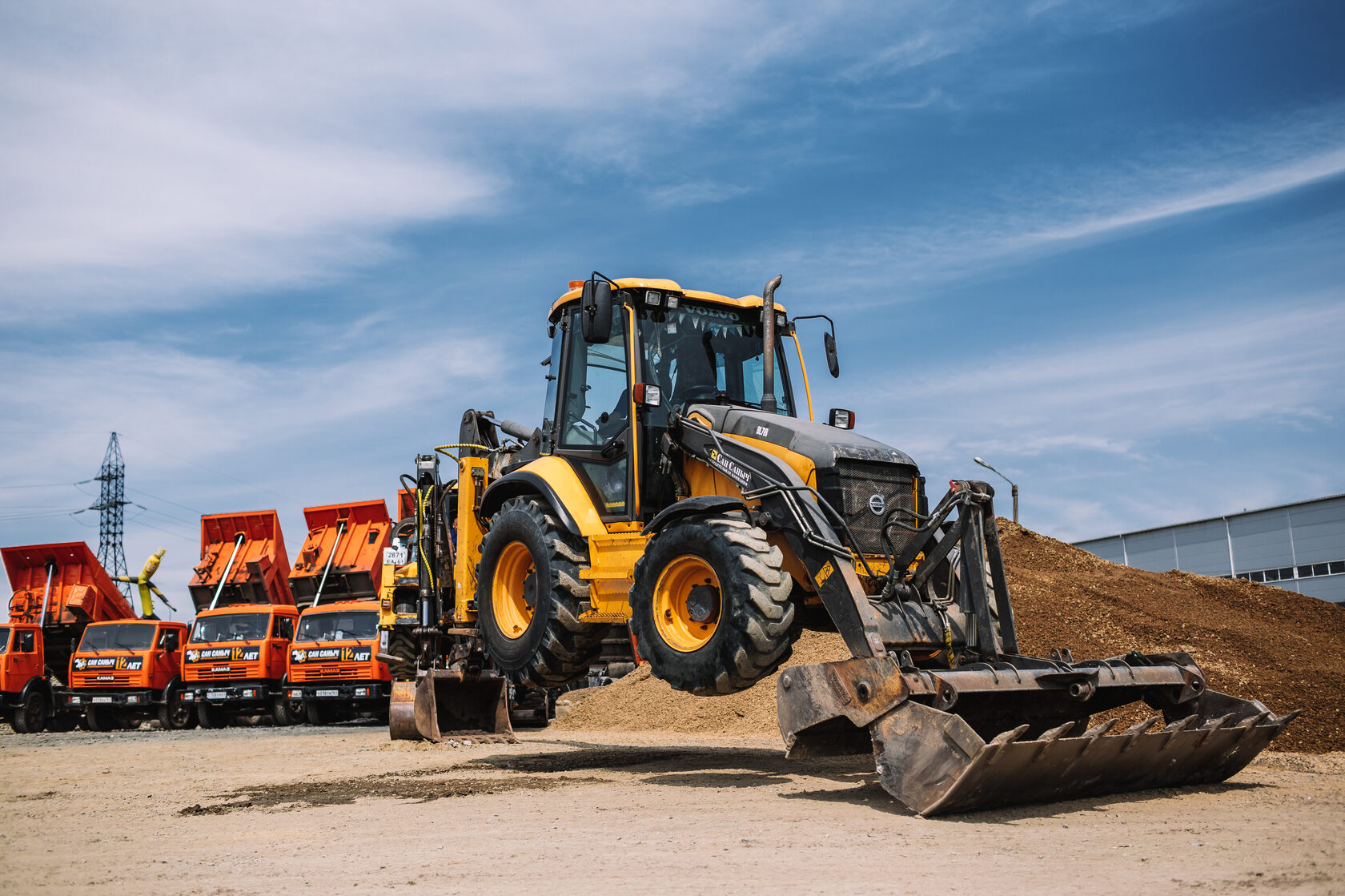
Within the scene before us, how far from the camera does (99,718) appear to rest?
2303 centimetres

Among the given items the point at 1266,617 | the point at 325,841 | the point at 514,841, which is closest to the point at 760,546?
the point at 514,841

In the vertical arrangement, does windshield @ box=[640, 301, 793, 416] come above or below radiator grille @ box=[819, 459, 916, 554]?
above

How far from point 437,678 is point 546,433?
12.9 ft

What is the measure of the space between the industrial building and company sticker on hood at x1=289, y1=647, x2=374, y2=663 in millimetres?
Answer: 25386

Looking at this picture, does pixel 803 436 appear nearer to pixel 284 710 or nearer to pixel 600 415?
pixel 600 415

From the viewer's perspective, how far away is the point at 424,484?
485 inches

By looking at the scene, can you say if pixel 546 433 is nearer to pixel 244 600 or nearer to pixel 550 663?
pixel 550 663

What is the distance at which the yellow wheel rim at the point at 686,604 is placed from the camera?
7.61 m

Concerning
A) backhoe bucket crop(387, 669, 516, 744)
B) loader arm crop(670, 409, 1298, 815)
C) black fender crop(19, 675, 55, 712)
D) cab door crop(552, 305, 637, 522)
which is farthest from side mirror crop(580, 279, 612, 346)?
black fender crop(19, 675, 55, 712)

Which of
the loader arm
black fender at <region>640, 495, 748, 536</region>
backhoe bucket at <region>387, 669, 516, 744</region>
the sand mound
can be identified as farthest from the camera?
the sand mound

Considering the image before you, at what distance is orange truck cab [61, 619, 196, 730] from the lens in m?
22.0

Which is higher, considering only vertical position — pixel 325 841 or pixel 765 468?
pixel 765 468

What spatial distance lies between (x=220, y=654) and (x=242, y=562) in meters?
3.26

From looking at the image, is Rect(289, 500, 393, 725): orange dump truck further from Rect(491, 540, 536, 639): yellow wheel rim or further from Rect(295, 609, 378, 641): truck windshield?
Rect(491, 540, 536, 639): yellow wheel rim
